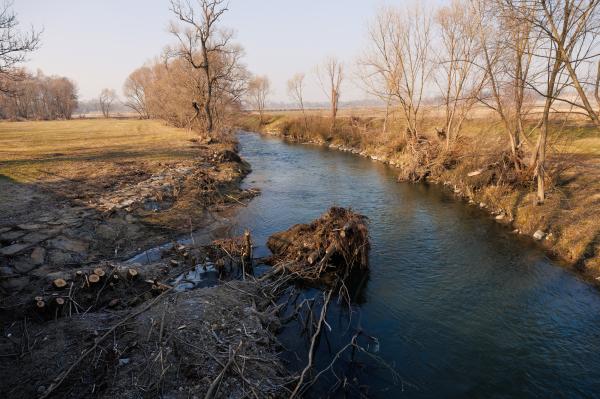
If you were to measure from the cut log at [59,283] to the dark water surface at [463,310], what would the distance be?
564 centimetres

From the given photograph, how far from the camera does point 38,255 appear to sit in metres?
10.3

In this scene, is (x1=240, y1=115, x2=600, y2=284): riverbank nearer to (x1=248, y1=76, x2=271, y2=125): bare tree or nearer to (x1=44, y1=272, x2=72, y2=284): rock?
(x1=44, y1=272, x2=72, y2=284): rock

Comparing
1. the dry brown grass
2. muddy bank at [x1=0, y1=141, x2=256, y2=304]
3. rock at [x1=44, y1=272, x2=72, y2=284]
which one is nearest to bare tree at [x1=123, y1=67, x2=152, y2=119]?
the dry brown grass

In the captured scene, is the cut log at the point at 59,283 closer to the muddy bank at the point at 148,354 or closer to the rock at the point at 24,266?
the muddy bank at the point at 148,354

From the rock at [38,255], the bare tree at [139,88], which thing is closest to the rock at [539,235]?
the rock at [38,255]

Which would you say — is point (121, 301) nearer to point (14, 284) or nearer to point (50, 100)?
point (14, 284)

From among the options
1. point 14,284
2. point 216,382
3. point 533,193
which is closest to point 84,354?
point 216,382

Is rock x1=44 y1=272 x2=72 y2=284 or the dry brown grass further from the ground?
the dry brown grass

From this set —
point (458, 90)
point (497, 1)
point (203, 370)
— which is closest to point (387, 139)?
point (458, 90)

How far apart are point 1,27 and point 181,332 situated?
1782 centimetres

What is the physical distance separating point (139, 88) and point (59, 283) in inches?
4003

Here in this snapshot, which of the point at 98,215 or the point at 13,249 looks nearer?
the point at 13,249

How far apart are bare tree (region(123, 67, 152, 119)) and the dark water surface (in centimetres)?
8616

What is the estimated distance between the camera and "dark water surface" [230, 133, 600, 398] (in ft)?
24.3
